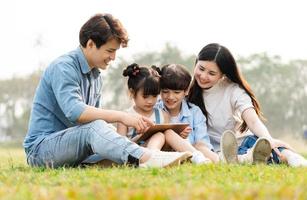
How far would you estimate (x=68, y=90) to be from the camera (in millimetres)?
4922

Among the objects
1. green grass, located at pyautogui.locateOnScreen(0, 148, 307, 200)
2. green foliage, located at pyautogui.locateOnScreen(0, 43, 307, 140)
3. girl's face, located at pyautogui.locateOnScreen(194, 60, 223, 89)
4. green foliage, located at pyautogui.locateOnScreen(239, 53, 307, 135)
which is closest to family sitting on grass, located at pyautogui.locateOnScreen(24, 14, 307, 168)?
girl's face, located at pyautogui.locateOnScreen(194, 60, 223, 89)

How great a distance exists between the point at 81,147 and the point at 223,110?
1.72m

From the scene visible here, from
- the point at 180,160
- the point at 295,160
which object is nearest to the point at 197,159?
the point at 180,160

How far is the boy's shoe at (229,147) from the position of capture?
5324 millimetres

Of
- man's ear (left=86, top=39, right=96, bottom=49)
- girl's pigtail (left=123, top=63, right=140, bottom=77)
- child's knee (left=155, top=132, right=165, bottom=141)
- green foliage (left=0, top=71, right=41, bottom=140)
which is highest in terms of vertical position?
man's ear (left=86, top=39, right=96, bottom=49)

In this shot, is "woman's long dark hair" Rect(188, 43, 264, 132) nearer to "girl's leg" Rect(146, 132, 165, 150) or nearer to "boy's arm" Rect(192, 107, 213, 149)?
"boy's arm" Rect(192, 107, 213, 149)

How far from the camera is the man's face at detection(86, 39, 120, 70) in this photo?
5207 mm

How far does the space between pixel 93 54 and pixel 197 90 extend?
1.35 m

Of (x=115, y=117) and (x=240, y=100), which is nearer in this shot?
(x=115, y=117)

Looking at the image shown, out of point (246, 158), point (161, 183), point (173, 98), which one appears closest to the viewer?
point (161, 183)

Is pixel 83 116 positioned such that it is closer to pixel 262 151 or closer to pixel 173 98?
pixel 173 98

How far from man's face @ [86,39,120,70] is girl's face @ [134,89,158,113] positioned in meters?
0.64

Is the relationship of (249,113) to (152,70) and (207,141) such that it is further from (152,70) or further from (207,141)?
(152,70)

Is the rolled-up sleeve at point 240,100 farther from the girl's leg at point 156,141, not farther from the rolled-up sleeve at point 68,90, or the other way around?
the rolled-up sleeve at point 68,90
